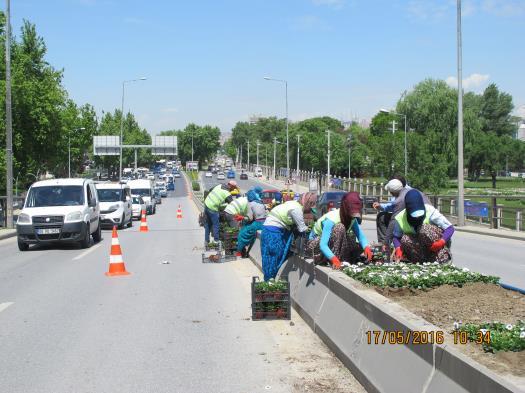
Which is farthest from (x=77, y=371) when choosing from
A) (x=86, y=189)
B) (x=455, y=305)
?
(x=86, y=189)

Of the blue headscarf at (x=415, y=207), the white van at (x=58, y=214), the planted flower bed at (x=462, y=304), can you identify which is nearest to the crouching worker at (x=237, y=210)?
the white van at (x=58, y=214)

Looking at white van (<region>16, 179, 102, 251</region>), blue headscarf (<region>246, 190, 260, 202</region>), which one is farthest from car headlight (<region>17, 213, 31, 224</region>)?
blue headscarf (<region>246, 190, 260, 202</region>)

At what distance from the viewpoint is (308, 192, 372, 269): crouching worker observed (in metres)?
7.70

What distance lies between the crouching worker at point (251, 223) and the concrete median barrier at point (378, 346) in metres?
5.82

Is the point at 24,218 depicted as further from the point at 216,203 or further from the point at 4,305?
the point at 4,305

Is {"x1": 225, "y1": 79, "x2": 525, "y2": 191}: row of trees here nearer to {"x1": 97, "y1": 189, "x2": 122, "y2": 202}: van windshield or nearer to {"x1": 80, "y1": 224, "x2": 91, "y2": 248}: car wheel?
{"x1": 97, "y1": 189, "x2": 122, "y2": 202}: van windshield

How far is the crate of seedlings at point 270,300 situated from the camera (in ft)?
27.2

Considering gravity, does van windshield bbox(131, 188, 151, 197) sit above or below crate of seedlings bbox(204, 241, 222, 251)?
above

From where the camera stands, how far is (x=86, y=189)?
19.9 metres

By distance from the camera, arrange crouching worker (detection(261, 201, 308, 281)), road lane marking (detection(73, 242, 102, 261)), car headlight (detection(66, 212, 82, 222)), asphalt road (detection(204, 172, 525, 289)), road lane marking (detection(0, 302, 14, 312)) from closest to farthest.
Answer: crouching worker (detection(261, 201, 308, 281)), road lane marking (detection(0, 302, 14, 312)), asphalt road (detection(204, 172, 525, 289)), road lane marking (detection(73, 242, 102, 261)), car headlight (detection(66, 212, 82, 222))

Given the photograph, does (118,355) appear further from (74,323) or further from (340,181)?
(340,181)

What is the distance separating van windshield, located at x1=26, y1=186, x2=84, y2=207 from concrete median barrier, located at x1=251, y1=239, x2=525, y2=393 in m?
12.3

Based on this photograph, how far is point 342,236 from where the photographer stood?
8289 mm

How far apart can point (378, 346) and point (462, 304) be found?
5.35 ft
